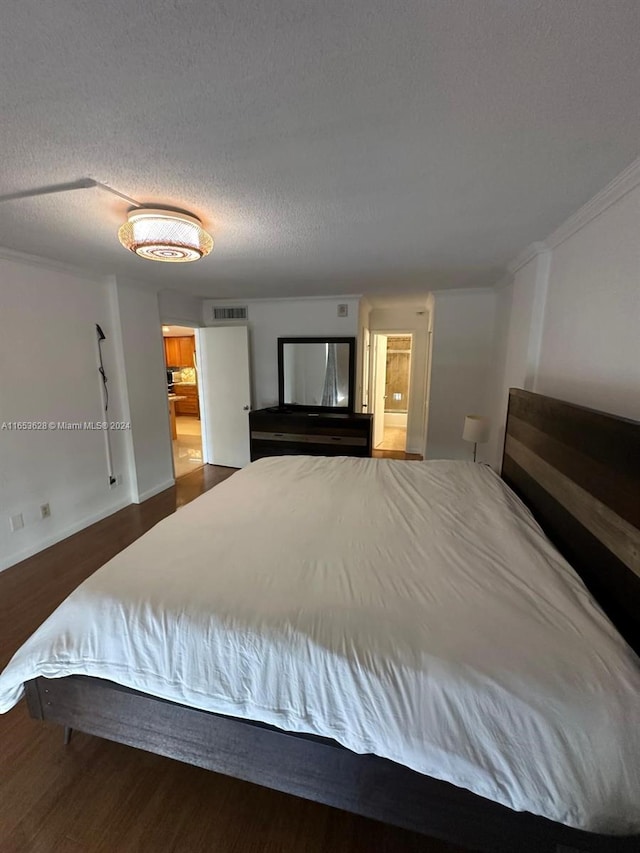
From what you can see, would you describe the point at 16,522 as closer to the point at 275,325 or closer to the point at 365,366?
the point at 275,325

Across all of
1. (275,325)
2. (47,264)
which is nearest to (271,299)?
(275,325)

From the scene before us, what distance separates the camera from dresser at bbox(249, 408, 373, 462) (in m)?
3.91

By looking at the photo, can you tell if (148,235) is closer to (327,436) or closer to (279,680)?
(279,680)

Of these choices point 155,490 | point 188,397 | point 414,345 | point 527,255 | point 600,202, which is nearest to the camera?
point 600,202

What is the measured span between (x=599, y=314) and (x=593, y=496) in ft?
3.24

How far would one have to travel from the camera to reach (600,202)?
5.41ft

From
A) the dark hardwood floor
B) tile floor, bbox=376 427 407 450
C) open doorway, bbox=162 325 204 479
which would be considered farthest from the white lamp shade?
open doorway, bbox=162 325 204 479

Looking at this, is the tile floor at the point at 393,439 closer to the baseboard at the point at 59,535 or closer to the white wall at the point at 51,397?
the baseboard at the point at 59,535

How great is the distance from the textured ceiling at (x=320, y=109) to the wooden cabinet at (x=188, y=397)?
6.12 metres

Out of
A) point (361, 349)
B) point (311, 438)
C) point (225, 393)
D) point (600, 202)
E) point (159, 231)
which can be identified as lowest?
point (311, 438)

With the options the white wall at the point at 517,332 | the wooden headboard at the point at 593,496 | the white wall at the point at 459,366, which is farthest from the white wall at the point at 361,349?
the wooden headboard at the point at 593,496

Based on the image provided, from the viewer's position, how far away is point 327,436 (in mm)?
3990

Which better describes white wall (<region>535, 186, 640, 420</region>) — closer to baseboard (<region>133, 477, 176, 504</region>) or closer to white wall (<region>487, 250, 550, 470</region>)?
white wall (<region>487, 250, 550, 470</region>)

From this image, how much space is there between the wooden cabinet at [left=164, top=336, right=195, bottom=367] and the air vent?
365 centimetres
